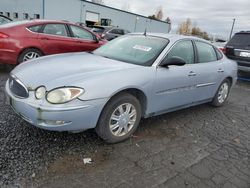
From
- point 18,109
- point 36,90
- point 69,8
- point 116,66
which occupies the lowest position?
point 18,109

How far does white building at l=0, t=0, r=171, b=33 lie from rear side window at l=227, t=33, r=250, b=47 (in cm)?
2420

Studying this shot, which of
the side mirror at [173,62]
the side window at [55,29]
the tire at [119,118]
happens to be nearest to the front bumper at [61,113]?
the tire at [119,118]

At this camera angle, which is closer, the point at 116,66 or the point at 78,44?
the point at 116,66

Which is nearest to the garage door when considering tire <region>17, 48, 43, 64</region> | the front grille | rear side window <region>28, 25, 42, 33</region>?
rear side window <region>28, 25, 42, 33</region>

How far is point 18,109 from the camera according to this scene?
3098mm

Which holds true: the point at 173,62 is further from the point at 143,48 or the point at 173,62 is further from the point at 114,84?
the point at 114,84

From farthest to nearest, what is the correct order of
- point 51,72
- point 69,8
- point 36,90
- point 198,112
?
point 69,8 < point 198,112 < point 51,72 < point 36,90

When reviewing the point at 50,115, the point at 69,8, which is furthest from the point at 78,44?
the point at 69,8

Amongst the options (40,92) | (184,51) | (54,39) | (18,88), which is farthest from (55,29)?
(40,92)

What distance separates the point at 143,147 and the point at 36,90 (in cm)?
157

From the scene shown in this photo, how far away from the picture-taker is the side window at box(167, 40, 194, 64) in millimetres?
4155

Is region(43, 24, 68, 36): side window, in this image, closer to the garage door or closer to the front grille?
the front grille

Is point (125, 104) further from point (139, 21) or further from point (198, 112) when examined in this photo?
point (139, 21)

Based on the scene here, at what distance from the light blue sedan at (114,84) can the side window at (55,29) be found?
2.77 meters
